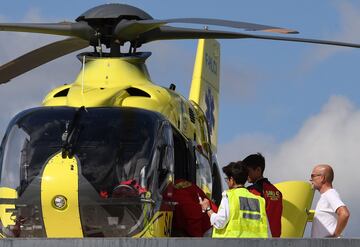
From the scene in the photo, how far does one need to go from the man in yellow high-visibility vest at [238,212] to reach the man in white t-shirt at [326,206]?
844 millimetres

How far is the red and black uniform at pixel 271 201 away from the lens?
11.8 metres

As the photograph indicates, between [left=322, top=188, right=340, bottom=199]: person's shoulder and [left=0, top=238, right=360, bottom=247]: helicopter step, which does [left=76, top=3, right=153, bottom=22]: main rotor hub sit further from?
[left=0, top=238, right=360, bottom=247]: helicopter step

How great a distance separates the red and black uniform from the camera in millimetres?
11750

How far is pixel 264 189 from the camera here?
1176cm

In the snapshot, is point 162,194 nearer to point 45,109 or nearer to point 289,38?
point 45,109

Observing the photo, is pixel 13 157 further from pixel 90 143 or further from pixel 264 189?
pixel 264 189

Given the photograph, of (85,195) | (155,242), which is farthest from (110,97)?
(155,242)

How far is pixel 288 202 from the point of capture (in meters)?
14.0

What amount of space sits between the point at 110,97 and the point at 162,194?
1443mm

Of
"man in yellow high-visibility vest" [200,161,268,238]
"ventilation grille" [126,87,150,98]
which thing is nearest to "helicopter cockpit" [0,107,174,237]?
"ventilation grille" [126,87,150,98]

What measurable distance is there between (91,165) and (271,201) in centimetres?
203

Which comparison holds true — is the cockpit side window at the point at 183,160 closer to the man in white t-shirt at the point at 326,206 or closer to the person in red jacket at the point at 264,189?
the person in red jacket at the point at 264,189

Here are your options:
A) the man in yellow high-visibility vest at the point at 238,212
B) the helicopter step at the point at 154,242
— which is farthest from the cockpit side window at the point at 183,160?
the helicopter step at the point at 154,242

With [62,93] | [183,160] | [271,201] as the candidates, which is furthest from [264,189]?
[62,93]
